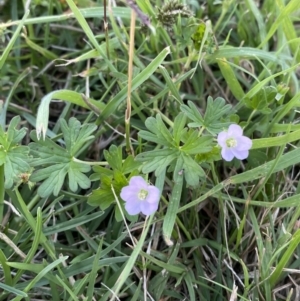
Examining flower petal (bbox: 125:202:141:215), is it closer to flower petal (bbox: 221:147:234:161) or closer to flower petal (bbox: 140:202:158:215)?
flower petal (bbox: 140:202:158:215)

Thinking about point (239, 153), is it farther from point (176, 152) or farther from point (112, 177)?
point (112, 177)

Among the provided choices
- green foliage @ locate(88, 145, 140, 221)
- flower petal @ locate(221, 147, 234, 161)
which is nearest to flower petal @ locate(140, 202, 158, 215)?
green foliage @ locate(88, 145, 140, 221)

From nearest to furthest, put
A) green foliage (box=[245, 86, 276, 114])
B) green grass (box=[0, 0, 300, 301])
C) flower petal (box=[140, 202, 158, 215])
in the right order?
flower petal (box=[140, 202, 158, 215])
green grass (box=[0, 0, 300, 301])
green foliage (box=[245, 86, 276, 114])

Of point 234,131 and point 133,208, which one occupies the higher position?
point 234,131

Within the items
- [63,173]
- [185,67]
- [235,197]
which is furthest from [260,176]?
[63,173]

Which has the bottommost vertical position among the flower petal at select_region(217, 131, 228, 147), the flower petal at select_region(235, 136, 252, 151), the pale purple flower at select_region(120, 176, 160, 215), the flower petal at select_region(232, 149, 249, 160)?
the pale purple flower at select_region(120, 176, 160, 215)

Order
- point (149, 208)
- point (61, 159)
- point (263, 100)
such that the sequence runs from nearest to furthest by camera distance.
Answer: point (149, 208), point (61, 159), point (263, 100)

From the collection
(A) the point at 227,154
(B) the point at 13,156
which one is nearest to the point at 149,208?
(A) the point at 227,154
